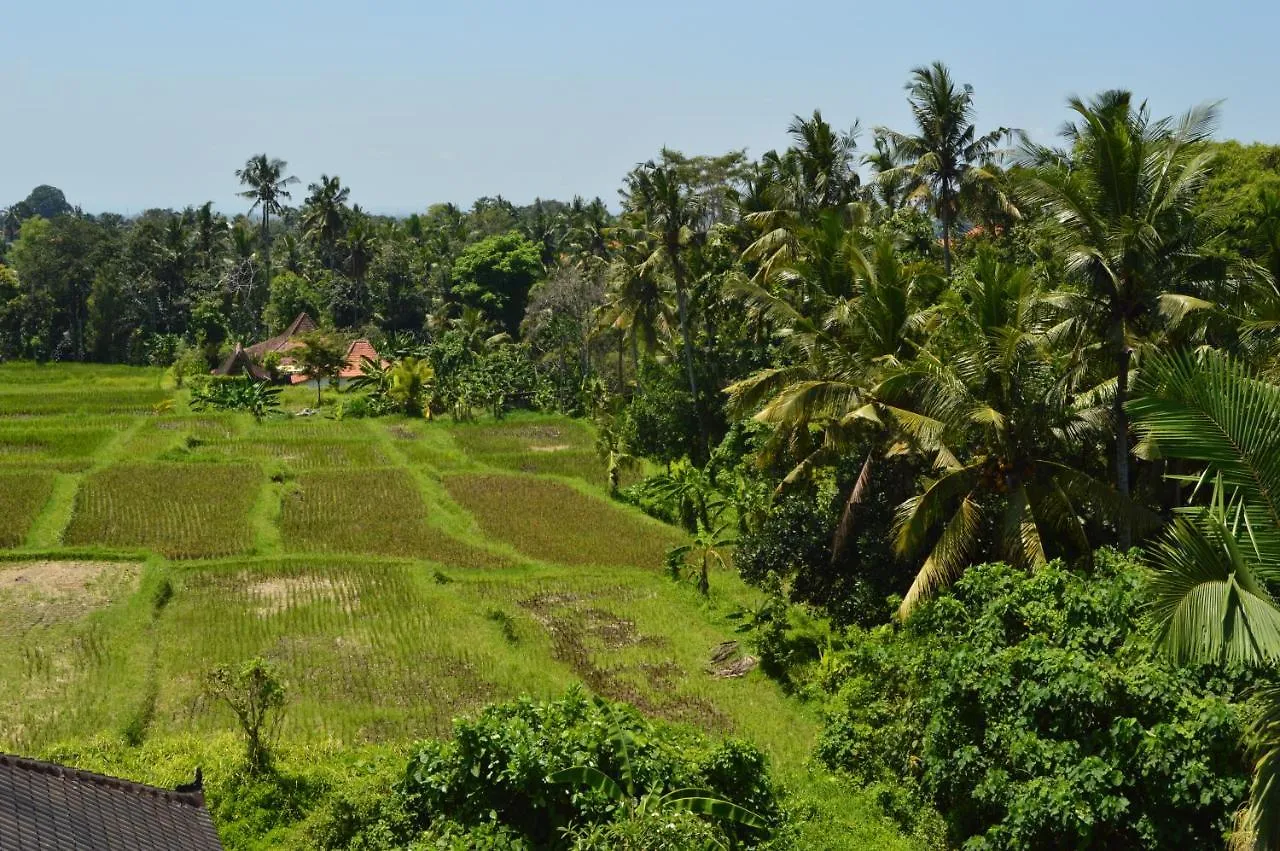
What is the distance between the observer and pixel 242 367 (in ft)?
156

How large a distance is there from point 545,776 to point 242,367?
41.6 m

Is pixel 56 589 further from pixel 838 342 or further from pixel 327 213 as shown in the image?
pixel 327 213

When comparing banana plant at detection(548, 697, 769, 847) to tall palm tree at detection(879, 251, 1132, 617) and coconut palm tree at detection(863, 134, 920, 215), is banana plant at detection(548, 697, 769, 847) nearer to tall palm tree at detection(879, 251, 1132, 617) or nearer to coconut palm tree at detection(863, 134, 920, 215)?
tall palm tree at detection(879, 251, 1132, 617)

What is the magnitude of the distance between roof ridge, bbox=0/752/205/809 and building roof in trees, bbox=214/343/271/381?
4248 centimetres

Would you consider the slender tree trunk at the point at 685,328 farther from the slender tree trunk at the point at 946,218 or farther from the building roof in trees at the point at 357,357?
the building roof in trees at the point at 357,357

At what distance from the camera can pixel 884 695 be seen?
12.2 metres

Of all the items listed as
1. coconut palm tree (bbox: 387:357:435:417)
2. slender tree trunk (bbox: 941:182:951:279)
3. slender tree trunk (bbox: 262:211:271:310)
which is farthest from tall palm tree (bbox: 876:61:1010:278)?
slender tree trunk (bbox: 262:211:271:310)

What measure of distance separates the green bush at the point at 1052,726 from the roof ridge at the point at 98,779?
6046mm

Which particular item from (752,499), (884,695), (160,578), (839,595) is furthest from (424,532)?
(884,695)

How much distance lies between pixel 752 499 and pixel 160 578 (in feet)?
35.7

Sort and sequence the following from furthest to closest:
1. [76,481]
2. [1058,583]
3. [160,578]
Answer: [76,481] < [160,578] < [1058,583]

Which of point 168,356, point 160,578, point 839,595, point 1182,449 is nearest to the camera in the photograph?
point 1182,449

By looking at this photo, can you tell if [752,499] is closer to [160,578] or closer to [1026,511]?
[1026,511]

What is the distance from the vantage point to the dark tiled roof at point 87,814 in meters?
5.57
